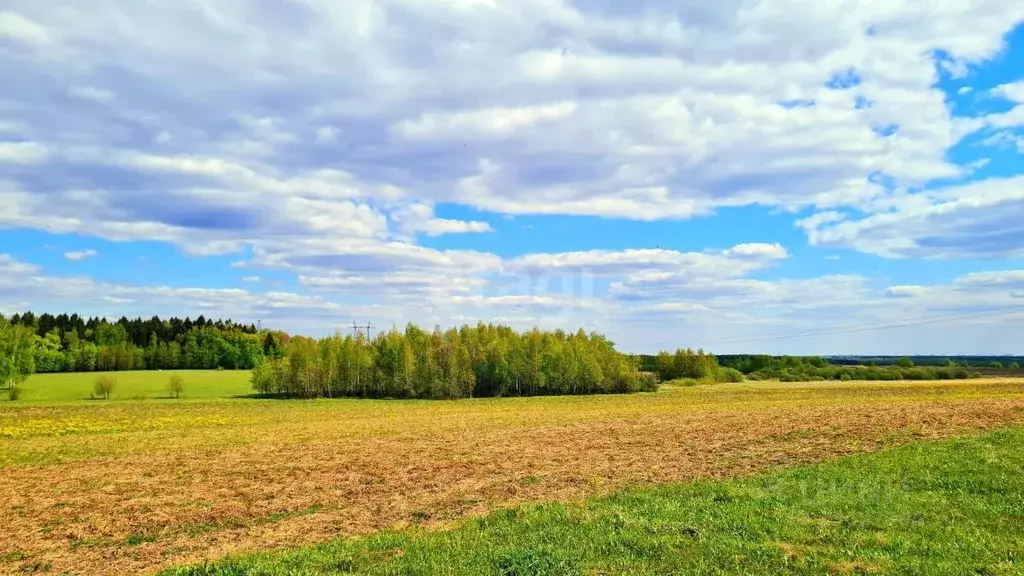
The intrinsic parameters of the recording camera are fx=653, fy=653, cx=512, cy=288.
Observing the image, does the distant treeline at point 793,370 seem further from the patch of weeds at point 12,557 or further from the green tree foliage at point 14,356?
the patch of weeds at point 12,557

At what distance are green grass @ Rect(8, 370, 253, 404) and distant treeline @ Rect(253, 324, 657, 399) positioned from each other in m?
10.4

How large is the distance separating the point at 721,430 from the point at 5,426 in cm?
4795

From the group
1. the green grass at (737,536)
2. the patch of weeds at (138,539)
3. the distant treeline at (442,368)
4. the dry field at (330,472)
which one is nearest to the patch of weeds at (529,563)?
the green grass at (737,536)

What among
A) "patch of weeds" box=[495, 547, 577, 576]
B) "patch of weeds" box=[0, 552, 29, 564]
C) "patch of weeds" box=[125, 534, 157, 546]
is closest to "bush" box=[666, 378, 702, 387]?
"patch of weeds" box=[125, 534, 157, 546]

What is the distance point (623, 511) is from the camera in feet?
41.3

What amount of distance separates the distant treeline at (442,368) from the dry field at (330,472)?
6567 cm

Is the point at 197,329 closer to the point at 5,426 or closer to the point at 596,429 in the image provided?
the point at 5,426

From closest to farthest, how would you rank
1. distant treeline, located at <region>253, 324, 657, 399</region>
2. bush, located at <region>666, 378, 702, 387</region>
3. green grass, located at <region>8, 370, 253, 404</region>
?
green grass, located at <region>8, 370, 253, 404</region>
distant treeline, located at <region>253, 324, 657, 399</region>
bush, located at <region>666, 378, 702, 387</region>

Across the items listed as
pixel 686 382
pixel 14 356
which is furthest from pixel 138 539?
pixel 686 382

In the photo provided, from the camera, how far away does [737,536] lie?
10227mm

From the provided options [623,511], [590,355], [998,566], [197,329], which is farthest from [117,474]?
A: [197,329]

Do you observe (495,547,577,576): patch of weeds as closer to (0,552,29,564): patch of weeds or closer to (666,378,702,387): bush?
(0,552,29,564): patch of weeds

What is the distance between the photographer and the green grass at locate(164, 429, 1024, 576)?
350 inches

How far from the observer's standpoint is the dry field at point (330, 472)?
1355cm
